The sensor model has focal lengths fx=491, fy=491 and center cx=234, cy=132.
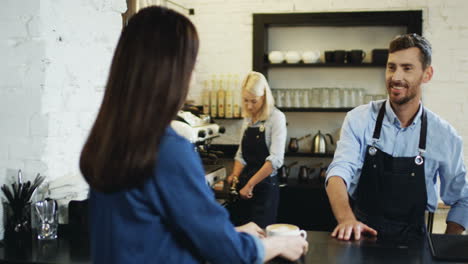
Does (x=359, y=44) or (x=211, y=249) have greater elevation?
(x=359, y=44)

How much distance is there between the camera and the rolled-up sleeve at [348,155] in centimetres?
225

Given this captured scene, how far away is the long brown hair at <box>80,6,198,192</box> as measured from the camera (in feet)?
3.37

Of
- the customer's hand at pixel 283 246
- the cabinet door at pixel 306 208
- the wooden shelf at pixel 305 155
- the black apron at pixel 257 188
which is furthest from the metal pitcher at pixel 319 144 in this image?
the customer's hand at pixel 283 246

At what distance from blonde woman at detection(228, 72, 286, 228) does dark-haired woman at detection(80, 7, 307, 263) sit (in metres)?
2.69

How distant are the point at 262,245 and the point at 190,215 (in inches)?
9.7

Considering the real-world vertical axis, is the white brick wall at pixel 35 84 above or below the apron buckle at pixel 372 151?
above

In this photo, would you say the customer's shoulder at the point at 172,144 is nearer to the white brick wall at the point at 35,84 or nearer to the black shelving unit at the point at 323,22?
the white brick wall at the point at 35,84

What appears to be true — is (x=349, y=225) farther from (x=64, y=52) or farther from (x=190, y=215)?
(x=64, y=52)

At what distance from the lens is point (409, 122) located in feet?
7.79

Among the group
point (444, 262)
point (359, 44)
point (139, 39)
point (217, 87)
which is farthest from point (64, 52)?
point (359, 44)

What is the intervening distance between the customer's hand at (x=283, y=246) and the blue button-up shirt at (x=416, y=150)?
89 cm

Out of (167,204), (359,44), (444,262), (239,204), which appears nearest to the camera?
(167,204)

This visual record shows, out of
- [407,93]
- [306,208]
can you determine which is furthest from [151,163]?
[306,208]

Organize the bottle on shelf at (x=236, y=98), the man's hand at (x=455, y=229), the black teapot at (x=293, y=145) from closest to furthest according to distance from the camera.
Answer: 1. the man's hand at (x=455, y=229)
2. the black teapot at (x=293, y=145)
3. the bottle on shelf at (x=236, y=98)
